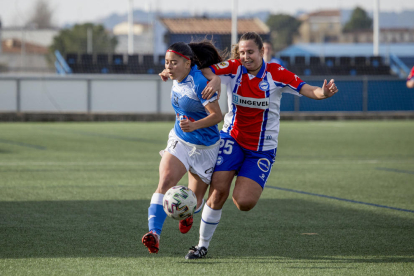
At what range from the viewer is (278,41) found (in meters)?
45.7

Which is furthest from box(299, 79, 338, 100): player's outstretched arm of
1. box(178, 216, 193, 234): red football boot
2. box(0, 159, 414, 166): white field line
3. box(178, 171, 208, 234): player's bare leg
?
box(0, 159, 414, 166): white field line

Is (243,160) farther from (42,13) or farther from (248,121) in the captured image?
(42,13)

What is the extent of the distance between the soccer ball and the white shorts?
304 millimetres

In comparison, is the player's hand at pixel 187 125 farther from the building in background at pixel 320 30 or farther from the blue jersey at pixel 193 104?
the building in background at pixel 320 30

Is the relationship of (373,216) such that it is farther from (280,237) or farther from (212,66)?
(212,66)

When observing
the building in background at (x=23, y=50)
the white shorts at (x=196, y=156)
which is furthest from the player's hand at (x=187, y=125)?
the building in background at (x=23, y=50)

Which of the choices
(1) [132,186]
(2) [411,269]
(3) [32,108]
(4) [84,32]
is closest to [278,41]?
(4) [84,32]

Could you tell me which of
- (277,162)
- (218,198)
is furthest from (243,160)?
(277,162)

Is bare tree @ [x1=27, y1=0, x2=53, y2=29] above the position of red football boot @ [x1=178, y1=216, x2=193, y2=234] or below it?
above

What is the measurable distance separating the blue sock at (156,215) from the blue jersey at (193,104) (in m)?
0.56

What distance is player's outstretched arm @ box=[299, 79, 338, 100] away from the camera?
4.49 metres

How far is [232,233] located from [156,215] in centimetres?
111

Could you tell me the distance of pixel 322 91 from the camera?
4.53 meters

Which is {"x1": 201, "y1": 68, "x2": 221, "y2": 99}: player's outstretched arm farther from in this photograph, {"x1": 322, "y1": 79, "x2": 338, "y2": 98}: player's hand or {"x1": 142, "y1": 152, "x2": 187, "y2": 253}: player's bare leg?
{"x1": 322, "y1": 79, "x2": 338, "y2": 98}: player's hand
